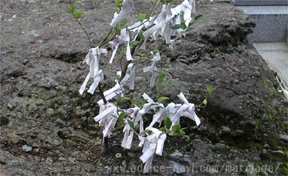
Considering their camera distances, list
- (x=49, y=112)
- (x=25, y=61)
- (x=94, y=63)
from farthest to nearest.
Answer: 1. (x=25, y=61)
2. (x=49, y=112)
3. (x=94, y=63)

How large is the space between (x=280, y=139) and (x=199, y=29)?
844 mm

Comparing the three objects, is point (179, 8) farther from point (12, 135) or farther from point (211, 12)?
point (211, 12)

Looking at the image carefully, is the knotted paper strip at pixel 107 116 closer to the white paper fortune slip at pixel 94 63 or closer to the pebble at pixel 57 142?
the white paper fortune slip at pixel 94 63

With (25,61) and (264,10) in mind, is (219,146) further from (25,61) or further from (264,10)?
(264,10)

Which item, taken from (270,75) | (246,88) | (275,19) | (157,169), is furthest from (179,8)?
(275,19)

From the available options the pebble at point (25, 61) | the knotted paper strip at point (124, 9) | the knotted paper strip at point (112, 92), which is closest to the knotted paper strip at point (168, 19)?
the knotted paper strip at point (124, 9)

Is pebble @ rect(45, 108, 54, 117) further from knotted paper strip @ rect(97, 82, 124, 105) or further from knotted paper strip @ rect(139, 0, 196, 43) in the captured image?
knotted paper strip @ rect(139, 0, 196, 43)

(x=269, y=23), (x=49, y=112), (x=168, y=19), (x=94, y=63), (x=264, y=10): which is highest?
(x=168, y=19)

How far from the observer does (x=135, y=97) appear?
1.29 meters

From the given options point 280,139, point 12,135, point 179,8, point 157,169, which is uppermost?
point 179,8

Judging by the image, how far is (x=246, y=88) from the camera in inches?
58.9

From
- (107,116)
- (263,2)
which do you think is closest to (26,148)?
(107,116)

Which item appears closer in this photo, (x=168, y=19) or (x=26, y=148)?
(x=168, y=19)

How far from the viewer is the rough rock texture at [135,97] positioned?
3.58 ft
